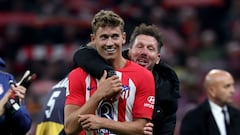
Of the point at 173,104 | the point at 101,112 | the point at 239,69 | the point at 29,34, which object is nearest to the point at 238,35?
the point at 239,69

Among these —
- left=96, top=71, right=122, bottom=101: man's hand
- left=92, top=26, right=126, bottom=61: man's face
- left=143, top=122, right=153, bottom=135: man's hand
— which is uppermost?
left=92, top=26, right=126, bottom=61: man's face

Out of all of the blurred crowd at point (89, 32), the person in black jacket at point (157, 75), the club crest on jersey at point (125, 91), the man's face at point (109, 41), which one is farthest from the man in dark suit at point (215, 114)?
the blurred crowd at point (89, 32)

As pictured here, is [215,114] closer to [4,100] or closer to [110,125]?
[110,125]

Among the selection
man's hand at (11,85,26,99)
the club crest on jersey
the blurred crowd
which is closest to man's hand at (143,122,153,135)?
the club crest on jersey

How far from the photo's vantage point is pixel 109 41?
22.9ft

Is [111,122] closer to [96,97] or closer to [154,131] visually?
[96,97]

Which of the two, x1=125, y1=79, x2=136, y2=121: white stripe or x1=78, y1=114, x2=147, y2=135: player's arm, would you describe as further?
x1=125, y1=79, x2=136, y2=121: white stripe

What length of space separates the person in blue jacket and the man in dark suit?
2.35 metres

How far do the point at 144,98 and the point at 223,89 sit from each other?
2.83m

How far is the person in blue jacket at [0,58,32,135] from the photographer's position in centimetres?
714

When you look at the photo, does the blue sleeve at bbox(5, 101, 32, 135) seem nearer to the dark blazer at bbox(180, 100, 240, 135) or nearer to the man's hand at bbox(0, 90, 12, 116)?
the man's hand at bbox(0, 90, 12, 116)

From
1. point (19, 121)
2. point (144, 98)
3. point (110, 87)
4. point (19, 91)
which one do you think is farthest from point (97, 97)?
point (19, 121)

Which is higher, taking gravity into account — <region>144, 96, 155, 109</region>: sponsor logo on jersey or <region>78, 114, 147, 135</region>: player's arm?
<region>144, 96, 155, 109</region>: sponsor logo on jersey

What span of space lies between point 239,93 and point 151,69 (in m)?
6.51
